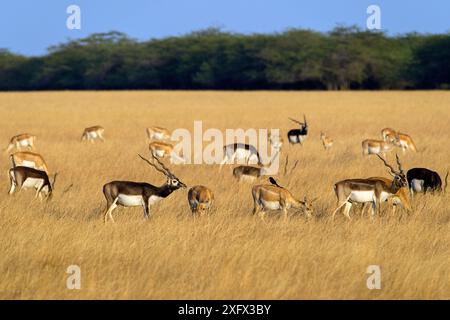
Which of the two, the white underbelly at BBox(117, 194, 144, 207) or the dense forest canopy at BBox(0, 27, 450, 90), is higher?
the dense forest canopy at BBox(0, 27, 450, 90)

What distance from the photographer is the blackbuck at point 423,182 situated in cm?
1099

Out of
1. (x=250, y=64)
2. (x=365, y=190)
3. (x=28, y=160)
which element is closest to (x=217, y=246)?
(x=365, y=190)

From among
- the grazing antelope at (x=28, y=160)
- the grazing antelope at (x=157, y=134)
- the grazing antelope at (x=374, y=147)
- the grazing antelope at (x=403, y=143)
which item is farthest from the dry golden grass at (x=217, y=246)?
the grazing antelope at (x=157, y=134)

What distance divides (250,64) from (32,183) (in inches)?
2586

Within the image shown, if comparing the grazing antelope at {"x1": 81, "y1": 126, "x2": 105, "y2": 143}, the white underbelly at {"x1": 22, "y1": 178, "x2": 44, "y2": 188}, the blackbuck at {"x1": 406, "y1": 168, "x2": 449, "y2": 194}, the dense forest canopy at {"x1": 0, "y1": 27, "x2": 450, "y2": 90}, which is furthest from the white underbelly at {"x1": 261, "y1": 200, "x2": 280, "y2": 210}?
the dense forest canopy at {"x1": 0, "y1": 27, "x2": 450, "y2": 90}

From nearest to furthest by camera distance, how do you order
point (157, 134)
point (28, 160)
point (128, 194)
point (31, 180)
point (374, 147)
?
point (128, 194) → point (31, 180) → point (28, 160) → point (374, 147) → point (157, 134)

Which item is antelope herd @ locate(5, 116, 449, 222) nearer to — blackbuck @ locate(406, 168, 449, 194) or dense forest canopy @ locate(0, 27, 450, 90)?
blackbuck @ locate(406, 168, 449, 194)

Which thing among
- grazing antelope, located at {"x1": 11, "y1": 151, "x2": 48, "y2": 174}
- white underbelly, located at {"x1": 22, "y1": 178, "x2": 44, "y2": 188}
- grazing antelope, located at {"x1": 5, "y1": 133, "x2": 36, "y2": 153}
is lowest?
white underbelly, located at {"x1": 22, "y1": 178, "x2": 44, "y2": 188}

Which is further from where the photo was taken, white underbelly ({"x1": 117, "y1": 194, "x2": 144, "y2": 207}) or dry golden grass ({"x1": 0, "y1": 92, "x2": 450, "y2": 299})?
white underbelly ({"x1": 117, "y1": 194, "x2": 144, "y2": 207})

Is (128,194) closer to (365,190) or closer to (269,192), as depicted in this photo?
(269,192)

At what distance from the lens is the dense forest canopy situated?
226 feet

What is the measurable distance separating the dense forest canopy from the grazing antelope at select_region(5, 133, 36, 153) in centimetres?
5233

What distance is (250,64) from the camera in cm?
7550
